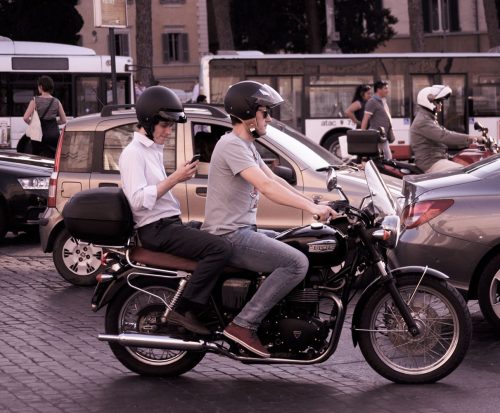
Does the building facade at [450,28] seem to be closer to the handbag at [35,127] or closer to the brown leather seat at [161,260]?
the handbag at [35,127]

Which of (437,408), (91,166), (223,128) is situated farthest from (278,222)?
(437,408)

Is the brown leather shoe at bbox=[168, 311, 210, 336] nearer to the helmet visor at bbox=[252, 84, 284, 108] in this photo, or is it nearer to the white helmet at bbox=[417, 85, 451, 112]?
the helmet visor at bbox=[252, 84, 284, 108]

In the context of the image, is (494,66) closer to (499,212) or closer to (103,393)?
(499,212)

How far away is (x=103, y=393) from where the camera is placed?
741 cm

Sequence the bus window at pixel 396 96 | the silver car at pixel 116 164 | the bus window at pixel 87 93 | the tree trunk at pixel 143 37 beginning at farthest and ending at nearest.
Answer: the tree trunk at pixel 143 37 → the bus window at pixel 396 96 → the bus window at pixel 87 93 → the silver car at pixel 116 164

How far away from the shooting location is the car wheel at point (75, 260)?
12070 mm

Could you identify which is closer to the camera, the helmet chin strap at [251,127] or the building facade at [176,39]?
the helmet chin strap at [251,127]

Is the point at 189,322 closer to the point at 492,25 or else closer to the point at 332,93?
the point at 332,93

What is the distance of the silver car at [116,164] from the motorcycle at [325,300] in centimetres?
412

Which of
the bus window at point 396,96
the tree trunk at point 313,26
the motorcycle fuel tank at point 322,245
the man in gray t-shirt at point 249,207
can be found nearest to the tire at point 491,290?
the motorcycle fuel tank at point 322,245

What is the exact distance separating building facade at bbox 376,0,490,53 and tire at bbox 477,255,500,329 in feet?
194

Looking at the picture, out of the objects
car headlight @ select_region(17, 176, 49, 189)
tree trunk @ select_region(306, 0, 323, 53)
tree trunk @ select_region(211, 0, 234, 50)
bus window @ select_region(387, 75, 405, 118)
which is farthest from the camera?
tree trunk @ select_region(306, 0, 323, 53)

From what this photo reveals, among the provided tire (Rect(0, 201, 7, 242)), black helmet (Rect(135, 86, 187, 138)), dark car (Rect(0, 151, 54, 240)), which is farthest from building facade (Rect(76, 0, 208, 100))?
black helmet (Rect(135, 86, 187, 138))

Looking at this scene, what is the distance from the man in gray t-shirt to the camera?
7375mm
